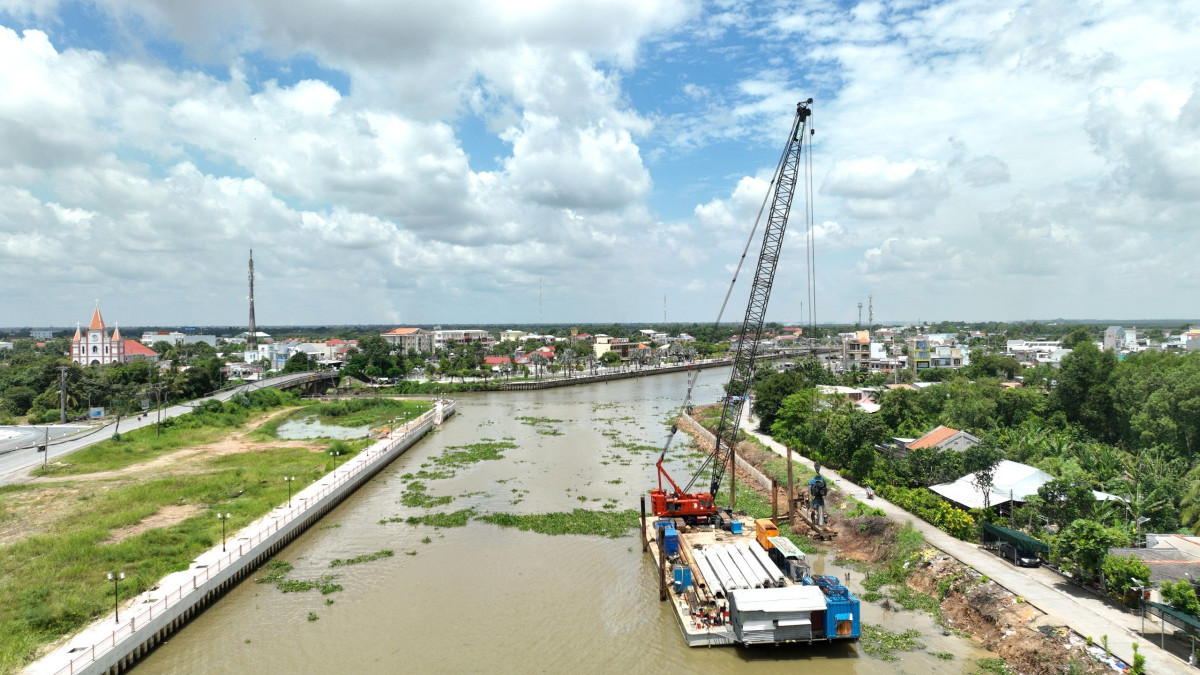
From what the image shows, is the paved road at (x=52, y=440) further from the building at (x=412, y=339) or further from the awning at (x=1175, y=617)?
the building at (x=412, y=339)

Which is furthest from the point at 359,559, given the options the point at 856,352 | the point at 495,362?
the point at 495,362

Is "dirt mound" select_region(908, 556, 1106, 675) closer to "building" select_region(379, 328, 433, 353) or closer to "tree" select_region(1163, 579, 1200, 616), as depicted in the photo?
"tree" select_region(1163, 579, 1200, 616)

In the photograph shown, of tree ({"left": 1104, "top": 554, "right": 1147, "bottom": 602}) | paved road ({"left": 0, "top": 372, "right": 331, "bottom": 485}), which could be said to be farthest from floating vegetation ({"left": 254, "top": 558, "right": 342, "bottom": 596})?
tree ({"left": 1104, "top": 554, "right": 1147, "bottom": 602})

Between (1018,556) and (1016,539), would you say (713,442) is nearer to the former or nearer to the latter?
(1016,539)

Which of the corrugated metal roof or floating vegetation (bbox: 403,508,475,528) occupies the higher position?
the corrugated metal roof

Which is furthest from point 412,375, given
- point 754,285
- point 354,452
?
point 754,285

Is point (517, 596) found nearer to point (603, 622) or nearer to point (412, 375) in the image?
point (603, 622)
